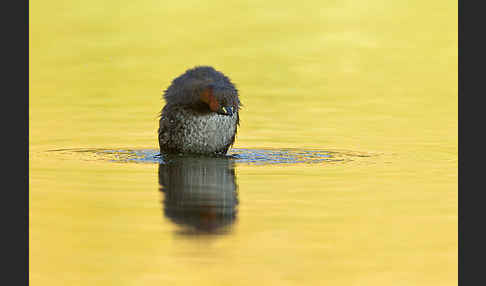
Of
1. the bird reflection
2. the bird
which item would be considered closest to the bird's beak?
the bird

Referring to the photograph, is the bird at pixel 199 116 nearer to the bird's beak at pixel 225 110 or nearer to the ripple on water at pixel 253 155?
the bird's beak at pixel 225 110

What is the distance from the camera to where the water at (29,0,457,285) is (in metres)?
10.5

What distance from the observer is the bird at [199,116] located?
16.7 meters

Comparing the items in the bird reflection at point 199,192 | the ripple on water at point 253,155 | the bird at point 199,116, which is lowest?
the bird reflection at point 199,192

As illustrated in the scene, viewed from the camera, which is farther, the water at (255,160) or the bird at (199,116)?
the bird at (199,116)

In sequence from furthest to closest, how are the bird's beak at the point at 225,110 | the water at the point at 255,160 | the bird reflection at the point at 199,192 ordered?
the bird's beak at the point at 225,110
the bird reflection at the point at 199,192
the water at the point at 255,160

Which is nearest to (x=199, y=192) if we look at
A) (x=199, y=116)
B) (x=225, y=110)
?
(x=225, y=110)

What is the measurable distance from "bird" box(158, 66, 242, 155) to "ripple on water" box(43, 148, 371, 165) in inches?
12.3

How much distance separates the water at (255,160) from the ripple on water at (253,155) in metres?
0.05

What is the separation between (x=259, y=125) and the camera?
21.6 m

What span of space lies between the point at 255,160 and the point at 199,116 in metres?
1.04

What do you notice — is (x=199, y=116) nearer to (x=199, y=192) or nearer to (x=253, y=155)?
(x=253, y=155)

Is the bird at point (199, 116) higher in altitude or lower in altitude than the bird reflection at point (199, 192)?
higher

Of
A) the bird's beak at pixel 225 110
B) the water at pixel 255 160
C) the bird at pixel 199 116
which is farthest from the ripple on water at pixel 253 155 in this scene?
the bird's beak at pixel 225 110
